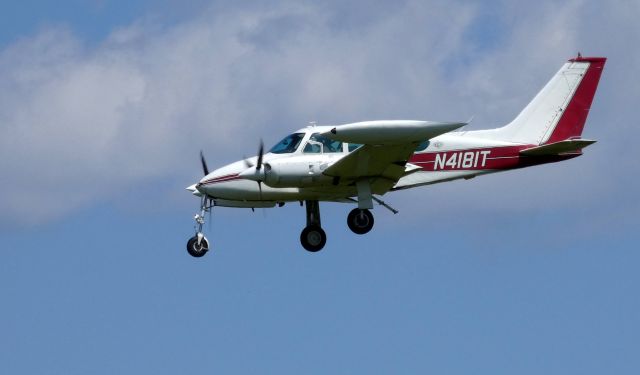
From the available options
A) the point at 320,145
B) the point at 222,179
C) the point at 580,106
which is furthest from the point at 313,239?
the point at 580,106

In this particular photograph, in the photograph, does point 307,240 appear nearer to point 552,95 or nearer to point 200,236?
point 200,236

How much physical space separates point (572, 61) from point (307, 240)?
9.61 metres

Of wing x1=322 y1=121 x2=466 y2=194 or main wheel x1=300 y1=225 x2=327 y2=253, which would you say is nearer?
wing x1=322 y1=121 x2=466 y2=194

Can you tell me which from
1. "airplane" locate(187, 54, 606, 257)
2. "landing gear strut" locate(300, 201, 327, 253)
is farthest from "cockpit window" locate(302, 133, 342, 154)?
"landing gear strut" locate(300, 201, 327, 253)

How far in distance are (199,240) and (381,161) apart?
5941mm

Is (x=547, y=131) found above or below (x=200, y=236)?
above

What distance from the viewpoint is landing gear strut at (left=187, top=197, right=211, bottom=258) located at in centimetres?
4169

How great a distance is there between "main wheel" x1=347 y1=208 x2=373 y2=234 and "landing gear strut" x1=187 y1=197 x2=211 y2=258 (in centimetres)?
428

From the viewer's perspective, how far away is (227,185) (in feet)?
135

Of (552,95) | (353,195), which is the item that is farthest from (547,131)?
(353,195)

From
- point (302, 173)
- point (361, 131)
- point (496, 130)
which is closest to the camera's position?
point (361, 131)

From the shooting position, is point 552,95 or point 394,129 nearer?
point 394,129

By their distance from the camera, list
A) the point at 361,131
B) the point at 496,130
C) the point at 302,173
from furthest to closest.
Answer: the point at 496,130 < the point at 302,173 < the point at 361,131

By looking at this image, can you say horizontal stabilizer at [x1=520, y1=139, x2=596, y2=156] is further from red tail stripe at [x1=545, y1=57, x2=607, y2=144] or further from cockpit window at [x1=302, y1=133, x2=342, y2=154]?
cockpit window at [x1=302, y1=133, x2=342, y2=154]
